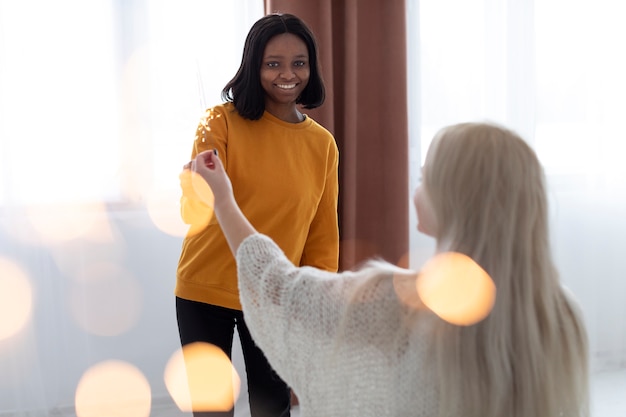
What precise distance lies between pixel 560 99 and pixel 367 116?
3.20 ft

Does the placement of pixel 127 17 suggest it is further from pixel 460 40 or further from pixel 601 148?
pixel 601 148

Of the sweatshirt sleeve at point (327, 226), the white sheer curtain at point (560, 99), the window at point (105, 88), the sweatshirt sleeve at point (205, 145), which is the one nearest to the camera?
the sweatshirt sleeve at point (205, 145)

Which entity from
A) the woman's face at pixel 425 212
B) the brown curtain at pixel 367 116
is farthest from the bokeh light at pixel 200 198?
the brown curtain at pixel 367 116

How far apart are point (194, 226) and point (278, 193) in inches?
9.0

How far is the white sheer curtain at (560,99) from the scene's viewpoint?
2703mm

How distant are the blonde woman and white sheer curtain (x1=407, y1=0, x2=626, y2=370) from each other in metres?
1.68

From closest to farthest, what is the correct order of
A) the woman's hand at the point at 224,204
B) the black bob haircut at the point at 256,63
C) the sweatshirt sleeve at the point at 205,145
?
the woman's hand at the point at 224,204 < the sweatshirt sleeve at the point at 205,145 < the black bob haircut at the point at 256,63

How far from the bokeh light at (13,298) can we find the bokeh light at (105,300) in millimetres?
152

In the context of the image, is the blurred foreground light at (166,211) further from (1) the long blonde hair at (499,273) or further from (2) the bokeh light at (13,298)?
(1) the long blonde hair at (499,273)

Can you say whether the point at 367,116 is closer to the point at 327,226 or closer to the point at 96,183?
the point at 327,226

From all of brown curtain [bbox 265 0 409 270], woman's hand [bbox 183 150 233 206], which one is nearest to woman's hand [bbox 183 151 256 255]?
woman's hand [bbox 183 150 233 206]

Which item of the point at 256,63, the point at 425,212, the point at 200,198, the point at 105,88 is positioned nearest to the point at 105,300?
the point at 105,88

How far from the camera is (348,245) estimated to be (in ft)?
8.16

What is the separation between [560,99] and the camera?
9.51 ft
